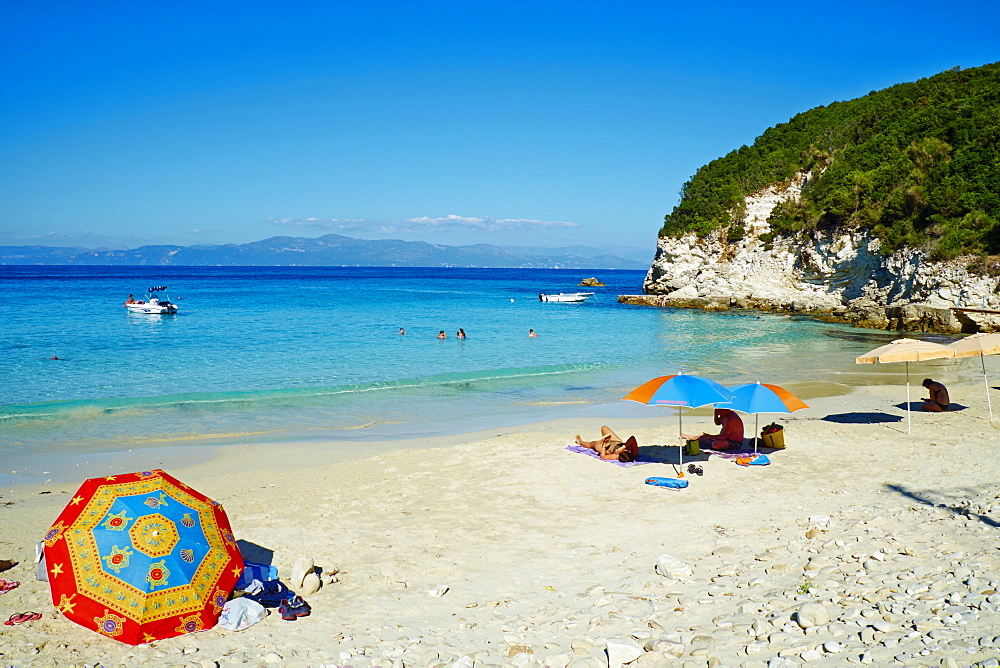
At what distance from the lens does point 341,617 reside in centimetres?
628

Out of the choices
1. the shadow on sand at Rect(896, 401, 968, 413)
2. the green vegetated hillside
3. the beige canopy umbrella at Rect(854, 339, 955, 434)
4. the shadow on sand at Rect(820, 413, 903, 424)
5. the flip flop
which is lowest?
the shadow on sand at Rect(820, 413, 903, 424)

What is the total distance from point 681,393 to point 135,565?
8424 millimetres

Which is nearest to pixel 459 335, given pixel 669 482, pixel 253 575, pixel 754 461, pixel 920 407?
pixel 920 407

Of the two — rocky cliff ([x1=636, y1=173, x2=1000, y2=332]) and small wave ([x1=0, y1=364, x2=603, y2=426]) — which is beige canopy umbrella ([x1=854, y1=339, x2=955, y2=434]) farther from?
rocky cliff ([x1=636, y1=173, x2=1000, y2=332])

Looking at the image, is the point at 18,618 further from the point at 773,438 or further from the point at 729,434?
the point at 773,438

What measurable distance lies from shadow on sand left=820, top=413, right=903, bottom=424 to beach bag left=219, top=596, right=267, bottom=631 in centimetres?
1432

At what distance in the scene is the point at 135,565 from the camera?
5809 mm

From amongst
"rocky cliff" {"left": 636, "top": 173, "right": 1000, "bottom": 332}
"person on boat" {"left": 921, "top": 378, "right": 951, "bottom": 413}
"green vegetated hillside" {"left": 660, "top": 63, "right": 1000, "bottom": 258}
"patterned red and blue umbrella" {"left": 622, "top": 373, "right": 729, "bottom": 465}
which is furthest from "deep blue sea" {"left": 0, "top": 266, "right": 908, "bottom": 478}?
"green vegetated hillside" {"left": 660, "top": 63, "right": 1000, "bottom": 258}

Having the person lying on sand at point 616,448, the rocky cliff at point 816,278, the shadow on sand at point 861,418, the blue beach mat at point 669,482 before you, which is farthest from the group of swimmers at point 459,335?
the blue beach mat at point 669,482

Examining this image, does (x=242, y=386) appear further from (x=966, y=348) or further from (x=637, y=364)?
(x=966, y=348)

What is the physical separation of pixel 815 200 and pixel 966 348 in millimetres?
46500

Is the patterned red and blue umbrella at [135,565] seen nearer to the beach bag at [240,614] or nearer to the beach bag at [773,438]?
the beach bag at [240,614]

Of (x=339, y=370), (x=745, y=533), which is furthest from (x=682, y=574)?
(x=339, y=370)

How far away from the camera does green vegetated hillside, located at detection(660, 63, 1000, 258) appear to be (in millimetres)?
41000
